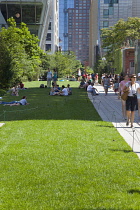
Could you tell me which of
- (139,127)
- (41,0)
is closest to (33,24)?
(41,0)

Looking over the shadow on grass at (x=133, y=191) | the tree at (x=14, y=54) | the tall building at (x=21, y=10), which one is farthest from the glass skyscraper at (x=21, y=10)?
the shadow on grass at (x=133, y=191)

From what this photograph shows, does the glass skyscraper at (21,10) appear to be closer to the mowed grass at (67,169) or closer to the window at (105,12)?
the window at (105,12)

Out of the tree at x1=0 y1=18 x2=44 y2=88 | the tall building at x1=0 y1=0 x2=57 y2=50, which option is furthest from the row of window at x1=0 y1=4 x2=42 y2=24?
the tree at x1=0 y1=18 x2=44 y2=88

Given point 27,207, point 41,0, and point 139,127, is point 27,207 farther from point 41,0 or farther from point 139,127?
point 41,0

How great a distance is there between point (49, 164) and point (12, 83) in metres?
30.9

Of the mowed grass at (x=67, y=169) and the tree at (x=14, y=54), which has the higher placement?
the tree at (x=14, y=54)

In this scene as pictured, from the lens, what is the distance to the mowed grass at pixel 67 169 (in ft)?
19.1

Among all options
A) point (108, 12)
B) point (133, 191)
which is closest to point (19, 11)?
point (108, 12)

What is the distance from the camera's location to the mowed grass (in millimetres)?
5820

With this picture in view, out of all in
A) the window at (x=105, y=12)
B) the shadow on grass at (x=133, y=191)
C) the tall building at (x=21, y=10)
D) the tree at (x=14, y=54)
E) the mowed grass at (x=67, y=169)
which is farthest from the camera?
the window at (x=105, y=12)

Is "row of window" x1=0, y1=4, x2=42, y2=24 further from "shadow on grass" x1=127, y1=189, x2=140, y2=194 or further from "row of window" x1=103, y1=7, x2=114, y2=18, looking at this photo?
"shadow on grass" x1=127, y1=189, x2=140, y2=194

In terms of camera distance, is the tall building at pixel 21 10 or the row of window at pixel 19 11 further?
the row of window at pixel 19 11

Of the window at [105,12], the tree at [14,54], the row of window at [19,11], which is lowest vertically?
the tree at [14,54]

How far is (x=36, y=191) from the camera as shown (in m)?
6.30
